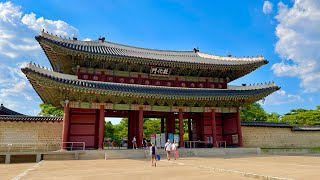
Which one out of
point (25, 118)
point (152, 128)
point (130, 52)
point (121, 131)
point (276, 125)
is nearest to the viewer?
point (25, 118)

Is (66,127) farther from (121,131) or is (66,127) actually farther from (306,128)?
(121,131)

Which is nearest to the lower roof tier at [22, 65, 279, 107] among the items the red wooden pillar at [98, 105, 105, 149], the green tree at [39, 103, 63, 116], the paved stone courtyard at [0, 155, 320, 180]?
the red wooden pillar at [98, 105, 105, 149]

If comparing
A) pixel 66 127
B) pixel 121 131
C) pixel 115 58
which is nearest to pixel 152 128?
pixel 121 131

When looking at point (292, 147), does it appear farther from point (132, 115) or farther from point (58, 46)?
point (58, 46)

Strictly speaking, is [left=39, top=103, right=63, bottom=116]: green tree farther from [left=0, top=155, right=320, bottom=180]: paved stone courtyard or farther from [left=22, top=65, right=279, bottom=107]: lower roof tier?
[left=0, top=155, right=320, bottom=180]: paved stone courtyard

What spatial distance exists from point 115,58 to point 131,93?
390cm

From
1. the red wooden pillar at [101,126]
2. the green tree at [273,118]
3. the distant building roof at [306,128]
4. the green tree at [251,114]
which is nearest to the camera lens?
the red wooden pillar at [101,126]

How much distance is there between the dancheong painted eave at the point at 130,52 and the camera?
2283cm

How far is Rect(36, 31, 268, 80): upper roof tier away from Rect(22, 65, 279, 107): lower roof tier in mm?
2110

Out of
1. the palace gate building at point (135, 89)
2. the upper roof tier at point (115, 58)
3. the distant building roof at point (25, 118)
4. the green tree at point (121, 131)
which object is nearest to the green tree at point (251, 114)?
the upper roof tier at point (115, 58)

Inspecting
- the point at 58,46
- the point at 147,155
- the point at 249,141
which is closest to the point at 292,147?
the point at 249,141

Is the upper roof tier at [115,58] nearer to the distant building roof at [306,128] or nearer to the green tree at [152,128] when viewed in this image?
the distant building roof at [306,128]

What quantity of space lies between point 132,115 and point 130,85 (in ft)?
11.7

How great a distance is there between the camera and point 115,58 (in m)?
24.2
